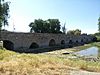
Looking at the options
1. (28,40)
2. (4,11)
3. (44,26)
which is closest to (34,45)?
(28,40)

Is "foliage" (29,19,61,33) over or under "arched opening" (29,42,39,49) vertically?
over

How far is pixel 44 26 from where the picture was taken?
8125 cm

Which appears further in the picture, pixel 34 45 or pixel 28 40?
pixel 34 45

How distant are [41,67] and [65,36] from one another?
195ft

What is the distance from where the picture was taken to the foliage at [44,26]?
264 feet

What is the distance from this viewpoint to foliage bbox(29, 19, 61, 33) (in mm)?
80375

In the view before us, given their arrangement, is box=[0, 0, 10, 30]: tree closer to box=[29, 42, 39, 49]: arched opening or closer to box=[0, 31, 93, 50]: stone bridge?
box=[0, 31, 93, 50]: stone bridge

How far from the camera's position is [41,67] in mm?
9930

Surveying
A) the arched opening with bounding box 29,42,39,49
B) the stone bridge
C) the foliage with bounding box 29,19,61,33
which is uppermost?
the foliage with bounding box 29,19,61,33

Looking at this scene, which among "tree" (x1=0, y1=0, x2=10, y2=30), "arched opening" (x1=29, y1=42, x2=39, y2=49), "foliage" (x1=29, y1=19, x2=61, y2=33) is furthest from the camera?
"foliage" (x1=29, y1=19, x2=61, y2=33)

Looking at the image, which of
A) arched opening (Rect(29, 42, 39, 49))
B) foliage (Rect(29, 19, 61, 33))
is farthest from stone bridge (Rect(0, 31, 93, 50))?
foliage (Rect(29, 19, 61, 33))

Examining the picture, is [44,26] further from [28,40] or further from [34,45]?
[28,40]

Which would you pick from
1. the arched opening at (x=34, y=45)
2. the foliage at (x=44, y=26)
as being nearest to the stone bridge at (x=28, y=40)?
the arched opening at (x=34, y=45)

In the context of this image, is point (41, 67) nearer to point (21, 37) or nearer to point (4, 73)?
point (4, 73)
